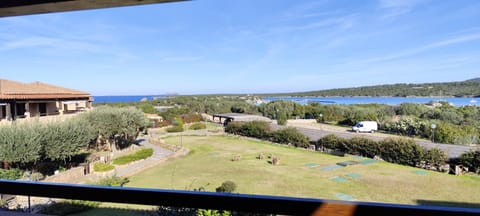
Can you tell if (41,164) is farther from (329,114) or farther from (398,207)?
(329,114)

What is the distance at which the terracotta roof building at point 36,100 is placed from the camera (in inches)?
446

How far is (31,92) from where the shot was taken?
1280 centimetres

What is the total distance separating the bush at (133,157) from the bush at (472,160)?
1733 centimetres

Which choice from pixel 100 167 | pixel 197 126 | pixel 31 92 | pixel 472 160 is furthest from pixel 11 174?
pixel 197 126

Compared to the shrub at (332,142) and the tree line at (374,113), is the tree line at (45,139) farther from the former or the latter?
the shrub at (332,142)

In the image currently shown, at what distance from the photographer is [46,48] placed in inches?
243

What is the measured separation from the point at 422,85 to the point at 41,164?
24.9 meters

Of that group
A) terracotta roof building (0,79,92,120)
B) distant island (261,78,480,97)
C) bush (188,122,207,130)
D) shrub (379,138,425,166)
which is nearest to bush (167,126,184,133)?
bush (188,122,207,130)

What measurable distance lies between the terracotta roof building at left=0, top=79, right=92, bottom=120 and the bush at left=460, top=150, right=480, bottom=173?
20.6m

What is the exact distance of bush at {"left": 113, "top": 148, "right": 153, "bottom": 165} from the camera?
48.5ft

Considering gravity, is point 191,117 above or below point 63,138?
below

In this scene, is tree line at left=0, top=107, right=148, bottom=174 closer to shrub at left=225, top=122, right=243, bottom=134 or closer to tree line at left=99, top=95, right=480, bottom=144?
tree line at left=99, top=95, right=480, bottom=144

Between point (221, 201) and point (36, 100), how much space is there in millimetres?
15118

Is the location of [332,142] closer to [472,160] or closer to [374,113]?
[472,160]
